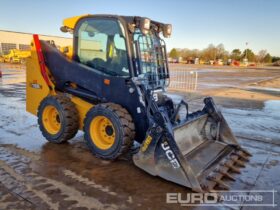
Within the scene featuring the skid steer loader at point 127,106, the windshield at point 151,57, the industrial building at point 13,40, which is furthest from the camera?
the industrial building at point 13,40

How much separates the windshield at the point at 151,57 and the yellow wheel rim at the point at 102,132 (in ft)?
3.36

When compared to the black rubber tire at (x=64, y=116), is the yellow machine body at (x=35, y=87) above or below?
above

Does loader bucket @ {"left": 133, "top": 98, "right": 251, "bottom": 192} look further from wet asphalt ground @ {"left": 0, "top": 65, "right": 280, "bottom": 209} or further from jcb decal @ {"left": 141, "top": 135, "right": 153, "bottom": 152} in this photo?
wet asphalt ground @ {"left": 0, "top": 65, "right": 280, "bottom": 209}

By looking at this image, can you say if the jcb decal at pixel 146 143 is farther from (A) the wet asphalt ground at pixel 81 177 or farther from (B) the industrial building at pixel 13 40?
(B) the industrial building at pixel 13 40

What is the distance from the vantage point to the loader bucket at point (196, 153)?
142 inches

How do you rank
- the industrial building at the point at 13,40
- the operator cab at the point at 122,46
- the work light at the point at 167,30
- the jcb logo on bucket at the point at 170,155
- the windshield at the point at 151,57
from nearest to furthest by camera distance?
the jcb logo on bucket at the point at 170,155 → the operator cab at the point at 122,46 → the windshield at the point at 151,57 → the work light at the point at 167,30 → the industrial building at the point at 13,40

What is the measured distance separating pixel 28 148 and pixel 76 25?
2.55 metres

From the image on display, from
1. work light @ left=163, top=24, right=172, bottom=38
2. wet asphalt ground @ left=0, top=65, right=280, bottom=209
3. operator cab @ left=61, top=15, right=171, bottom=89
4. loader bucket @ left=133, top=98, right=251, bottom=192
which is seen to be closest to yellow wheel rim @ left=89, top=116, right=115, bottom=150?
wet asphalt ground @ left=0, top=65, right=280, bottom=209

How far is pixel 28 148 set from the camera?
16.8 ft

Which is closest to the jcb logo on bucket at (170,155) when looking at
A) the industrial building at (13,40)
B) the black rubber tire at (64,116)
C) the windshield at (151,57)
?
the windshield at (151,57)

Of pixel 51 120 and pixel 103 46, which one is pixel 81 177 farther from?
pixel 103 46

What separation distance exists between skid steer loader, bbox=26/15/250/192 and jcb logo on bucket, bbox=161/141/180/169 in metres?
0.01

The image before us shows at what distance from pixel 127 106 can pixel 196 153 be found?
1387mm

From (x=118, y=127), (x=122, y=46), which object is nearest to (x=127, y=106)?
(x=118, y=127)
